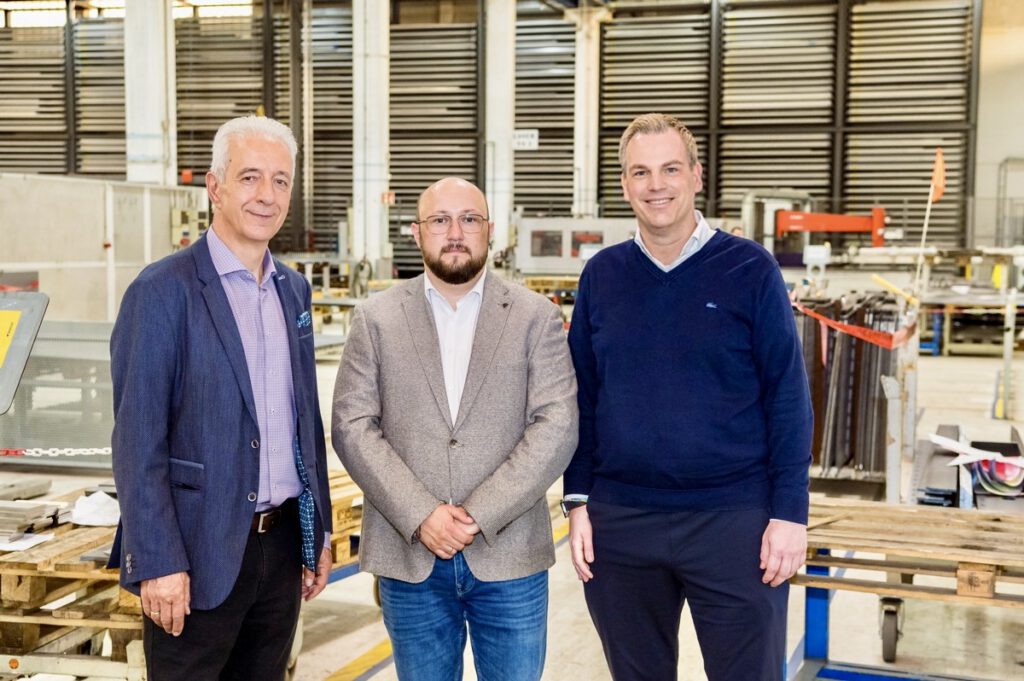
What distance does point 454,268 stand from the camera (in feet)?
8.76

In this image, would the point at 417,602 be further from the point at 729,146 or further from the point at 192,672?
the point at 729,146

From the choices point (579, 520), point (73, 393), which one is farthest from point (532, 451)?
point (73, 393)

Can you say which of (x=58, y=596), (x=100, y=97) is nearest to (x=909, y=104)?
(x=100, y=97)

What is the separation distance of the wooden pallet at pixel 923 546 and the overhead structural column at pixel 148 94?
1155 centimetres

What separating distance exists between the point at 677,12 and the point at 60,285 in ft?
46.1

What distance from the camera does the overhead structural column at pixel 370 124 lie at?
16078mm

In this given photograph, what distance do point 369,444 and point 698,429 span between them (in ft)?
2.55

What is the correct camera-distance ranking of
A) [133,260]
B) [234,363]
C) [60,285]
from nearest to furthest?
[234,363] → [60,285] → [133,260]

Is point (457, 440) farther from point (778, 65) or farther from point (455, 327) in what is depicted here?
point (778, 65)

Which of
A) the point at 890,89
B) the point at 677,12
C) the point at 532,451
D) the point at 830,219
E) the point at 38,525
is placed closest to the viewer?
the point at 532,451

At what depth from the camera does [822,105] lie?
20812 mm

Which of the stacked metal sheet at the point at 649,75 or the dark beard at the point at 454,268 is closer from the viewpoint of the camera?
the dark beard at the point at 454,268

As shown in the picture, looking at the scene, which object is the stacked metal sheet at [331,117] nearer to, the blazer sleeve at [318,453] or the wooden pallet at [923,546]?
the wooden pallet at [923,546]

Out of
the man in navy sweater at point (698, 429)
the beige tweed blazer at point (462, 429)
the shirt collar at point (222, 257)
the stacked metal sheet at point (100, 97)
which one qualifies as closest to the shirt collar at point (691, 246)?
the man in navy sweater at point (698, 429)
